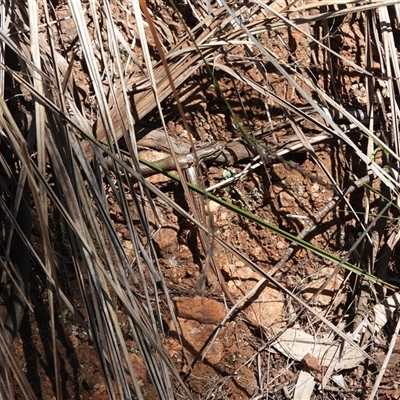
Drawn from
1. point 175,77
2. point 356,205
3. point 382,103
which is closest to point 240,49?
point 175,77

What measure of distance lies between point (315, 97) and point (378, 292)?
1.86 ft

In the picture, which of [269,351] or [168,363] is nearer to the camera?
[168,363]

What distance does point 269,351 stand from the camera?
157cm

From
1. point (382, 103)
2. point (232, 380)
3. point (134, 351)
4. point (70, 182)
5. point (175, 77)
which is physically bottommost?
point (232, 380)

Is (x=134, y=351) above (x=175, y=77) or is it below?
below

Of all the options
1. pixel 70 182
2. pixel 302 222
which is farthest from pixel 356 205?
pixel 70 182

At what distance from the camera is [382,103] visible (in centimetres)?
156

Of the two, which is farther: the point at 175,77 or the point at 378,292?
the point at 378,292

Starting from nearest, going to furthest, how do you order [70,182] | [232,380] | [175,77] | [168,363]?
[168,363] → [70,182] → [175,77] → [232,380]

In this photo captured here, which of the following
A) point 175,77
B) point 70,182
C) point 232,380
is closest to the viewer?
point 70,182

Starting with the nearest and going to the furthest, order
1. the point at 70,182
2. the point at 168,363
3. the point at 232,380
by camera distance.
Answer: the point at 168,363 < the point at 70,182 < the point at 232,380

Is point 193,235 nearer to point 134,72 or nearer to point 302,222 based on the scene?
point 302,222

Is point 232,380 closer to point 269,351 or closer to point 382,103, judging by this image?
point 269,351

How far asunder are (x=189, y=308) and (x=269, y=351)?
0.83ft
